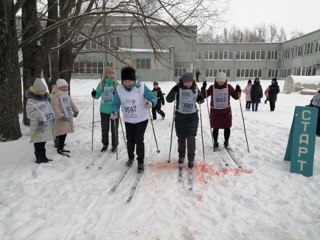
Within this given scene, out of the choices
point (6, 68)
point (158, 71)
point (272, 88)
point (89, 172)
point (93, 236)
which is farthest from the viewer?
point (158, 71)

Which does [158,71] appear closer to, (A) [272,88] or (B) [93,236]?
(A) [272,88]

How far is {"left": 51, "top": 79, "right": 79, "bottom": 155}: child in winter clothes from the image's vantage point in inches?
231

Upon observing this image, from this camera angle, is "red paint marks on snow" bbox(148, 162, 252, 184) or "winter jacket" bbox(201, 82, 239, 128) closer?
"red paint marks on snow" bbox(148, 162, 252, 184)

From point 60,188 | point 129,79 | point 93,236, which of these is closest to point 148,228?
point 93,236

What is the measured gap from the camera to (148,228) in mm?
3314

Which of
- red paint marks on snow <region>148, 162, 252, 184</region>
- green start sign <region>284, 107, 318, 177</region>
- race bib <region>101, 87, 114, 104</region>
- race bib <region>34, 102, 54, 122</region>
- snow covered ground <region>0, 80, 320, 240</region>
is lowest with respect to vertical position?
snow covered ground <region>0, 80, 320, 240</region>

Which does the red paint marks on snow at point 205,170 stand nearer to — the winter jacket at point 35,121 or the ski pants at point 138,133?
the ski pants at point 138,133

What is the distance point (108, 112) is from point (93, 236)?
3401 mm

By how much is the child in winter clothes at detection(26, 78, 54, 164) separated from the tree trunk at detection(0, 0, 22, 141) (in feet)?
6.97

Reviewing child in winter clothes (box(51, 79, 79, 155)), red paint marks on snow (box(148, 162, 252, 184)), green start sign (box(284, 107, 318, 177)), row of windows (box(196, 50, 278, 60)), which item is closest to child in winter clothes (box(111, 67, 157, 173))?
red paint marks on snow (box(148, 162, 252, 184))

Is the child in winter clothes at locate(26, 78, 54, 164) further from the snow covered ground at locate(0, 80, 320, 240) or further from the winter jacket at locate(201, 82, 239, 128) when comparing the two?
the winter jacket at locate(201, 82, 239, 128)

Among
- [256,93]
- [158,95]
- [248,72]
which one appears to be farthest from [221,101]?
[248,72]

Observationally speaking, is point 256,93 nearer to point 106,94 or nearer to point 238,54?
point 106,94

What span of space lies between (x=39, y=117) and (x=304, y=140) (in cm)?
507
